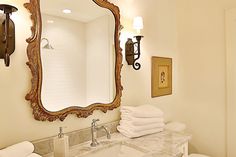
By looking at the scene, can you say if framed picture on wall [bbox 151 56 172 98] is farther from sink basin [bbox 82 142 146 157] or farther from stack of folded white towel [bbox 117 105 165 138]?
sink basin [bbox 82 142 146 157]

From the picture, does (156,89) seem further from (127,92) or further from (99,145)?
(99,145)

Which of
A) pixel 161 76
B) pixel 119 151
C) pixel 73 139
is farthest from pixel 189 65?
pixel 73 139

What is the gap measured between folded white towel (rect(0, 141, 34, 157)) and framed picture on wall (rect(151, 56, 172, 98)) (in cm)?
123

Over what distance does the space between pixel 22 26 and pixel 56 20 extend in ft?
0.71

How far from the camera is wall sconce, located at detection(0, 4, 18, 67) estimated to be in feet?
3.03

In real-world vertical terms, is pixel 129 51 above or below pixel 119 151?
above

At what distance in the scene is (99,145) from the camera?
128cm

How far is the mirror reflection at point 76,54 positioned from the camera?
1.17 m

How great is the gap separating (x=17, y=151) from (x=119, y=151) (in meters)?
0.64

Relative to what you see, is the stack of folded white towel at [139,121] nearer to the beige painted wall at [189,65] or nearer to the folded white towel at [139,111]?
the folded white towel at [139,111]

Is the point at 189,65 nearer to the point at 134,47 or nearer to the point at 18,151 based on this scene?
the point at 134,47

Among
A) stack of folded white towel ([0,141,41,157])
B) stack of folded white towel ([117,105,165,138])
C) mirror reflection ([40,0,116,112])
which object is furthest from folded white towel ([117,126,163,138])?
stack of folded white towel ([0,141,41,157])

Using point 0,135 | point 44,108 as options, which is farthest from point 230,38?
point 0,135

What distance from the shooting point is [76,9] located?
1.33m
